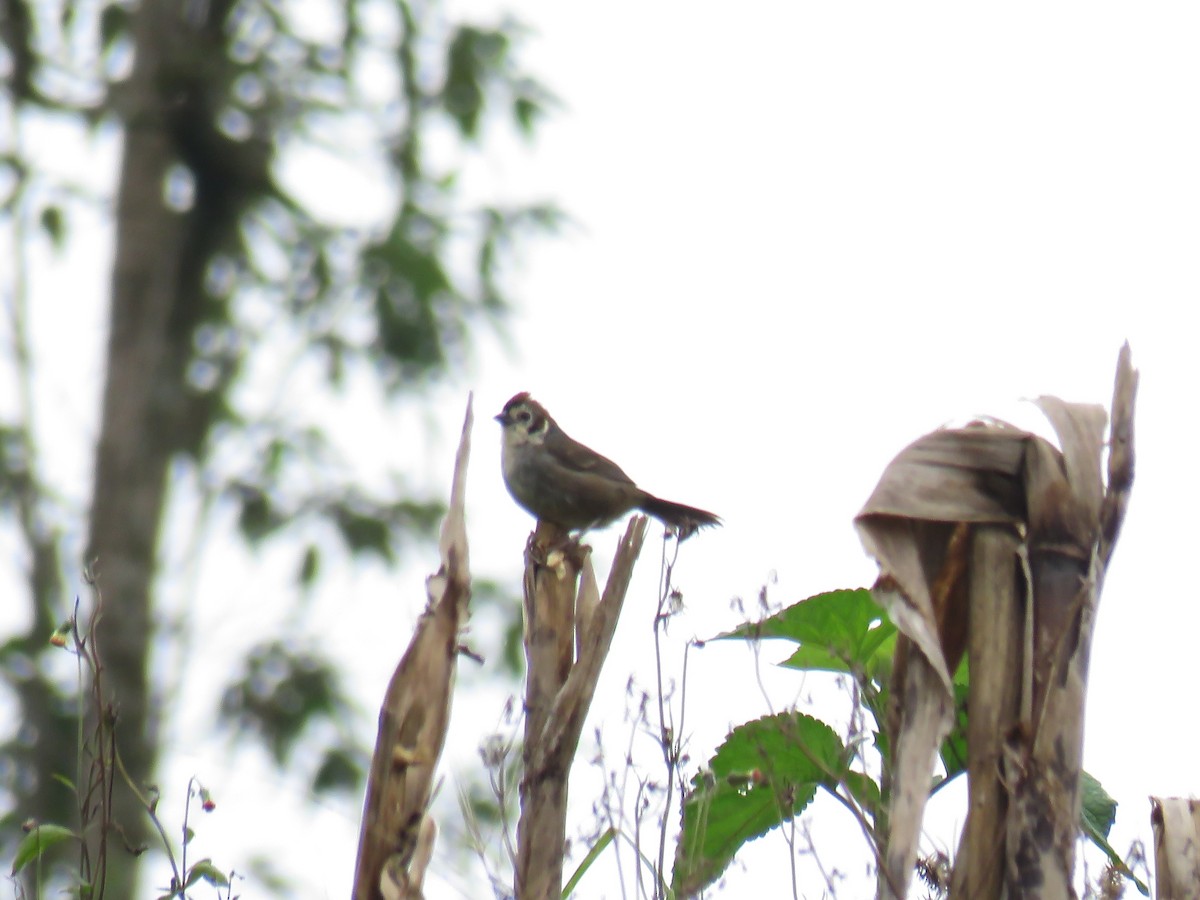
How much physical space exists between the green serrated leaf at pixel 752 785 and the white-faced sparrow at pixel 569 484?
3787 mm

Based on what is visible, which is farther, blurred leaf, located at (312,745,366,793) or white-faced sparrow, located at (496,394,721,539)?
blurred leaf, located at (312,745,366,793)

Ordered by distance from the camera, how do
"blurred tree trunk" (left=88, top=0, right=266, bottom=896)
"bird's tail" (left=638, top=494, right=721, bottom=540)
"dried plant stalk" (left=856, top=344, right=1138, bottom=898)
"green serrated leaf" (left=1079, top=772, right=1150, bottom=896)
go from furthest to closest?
"blurred tree trunk" (left=88, top=0, right=266, bottom=896) → "bird's tail" (left=638, top=494, right=721, bottom=540) → "green serrated leaf" (left=1079, top=772, right=1150, bottom=896) → "dried plant stalk" (left=856, top=344, right=1138, bottom=898)

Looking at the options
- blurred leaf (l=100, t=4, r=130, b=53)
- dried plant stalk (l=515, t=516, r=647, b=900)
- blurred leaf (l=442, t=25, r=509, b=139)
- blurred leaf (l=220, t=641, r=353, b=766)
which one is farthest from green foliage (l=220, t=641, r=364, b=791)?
dried plant stalk (l=515, t=516, r=647, b=900)

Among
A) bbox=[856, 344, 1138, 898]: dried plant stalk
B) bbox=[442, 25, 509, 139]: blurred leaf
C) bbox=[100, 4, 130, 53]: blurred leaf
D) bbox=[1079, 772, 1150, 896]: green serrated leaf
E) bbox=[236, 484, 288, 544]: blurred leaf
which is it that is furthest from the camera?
bbox=[100, 4, 130, 53]: blurred leaf

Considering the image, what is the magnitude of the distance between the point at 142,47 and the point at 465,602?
1116 centimetres

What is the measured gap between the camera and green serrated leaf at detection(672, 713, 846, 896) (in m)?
2.53

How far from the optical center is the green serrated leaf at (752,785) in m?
2.53

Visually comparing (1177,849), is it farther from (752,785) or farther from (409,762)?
(409,762)

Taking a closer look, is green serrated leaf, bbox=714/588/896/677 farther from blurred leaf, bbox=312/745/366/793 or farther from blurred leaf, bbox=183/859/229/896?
blurred leaf, bbox=312/745/366/793

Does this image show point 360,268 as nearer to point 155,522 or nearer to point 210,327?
point 210,327

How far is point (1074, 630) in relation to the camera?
7.43 feet

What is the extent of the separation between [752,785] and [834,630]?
31cm

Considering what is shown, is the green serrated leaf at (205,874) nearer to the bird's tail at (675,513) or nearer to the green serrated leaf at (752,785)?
the green serrated leaf at (752,785)

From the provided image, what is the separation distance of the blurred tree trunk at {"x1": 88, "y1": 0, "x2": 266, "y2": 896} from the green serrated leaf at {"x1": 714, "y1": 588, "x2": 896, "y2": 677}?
9.67m
